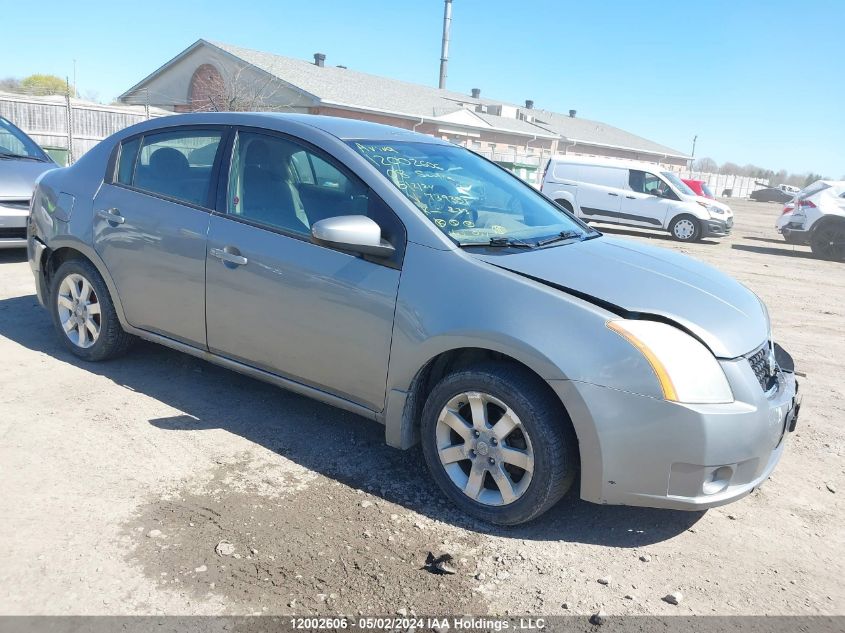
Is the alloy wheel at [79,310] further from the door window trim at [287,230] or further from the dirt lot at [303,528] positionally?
the door window trim at [287,230]

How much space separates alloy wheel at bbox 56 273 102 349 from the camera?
187 inches

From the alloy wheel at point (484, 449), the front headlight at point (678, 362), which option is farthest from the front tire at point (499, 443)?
the front headlight at point (678, 362)

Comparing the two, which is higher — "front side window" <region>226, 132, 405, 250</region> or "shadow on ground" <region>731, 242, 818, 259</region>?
"front side window" <region>226, 132, 405, 250</region>

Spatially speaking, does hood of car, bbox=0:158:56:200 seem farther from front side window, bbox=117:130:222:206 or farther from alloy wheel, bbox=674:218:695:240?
alloy wheel, bbox=674:218:695:240

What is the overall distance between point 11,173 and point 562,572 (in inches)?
305

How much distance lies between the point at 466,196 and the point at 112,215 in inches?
92.3

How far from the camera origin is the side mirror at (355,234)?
3.29 m

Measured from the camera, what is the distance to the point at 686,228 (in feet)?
58.0

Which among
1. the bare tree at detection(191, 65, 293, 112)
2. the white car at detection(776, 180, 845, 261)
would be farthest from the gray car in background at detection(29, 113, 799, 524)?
the bare tree at detection(191, 65, 293, 112)

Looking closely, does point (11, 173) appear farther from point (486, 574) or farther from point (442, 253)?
point (486, 574)

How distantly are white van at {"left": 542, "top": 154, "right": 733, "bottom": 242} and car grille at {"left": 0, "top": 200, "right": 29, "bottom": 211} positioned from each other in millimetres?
13095

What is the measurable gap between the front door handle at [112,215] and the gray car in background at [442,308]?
0.05 ft

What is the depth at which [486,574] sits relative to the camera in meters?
2.82

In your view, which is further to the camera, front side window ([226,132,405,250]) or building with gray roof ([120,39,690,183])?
building with gray roof ([120,39,690,183])
